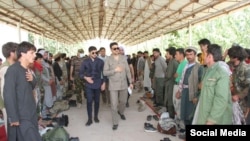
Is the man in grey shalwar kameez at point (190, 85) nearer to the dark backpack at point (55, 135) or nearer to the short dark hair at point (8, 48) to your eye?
the dark backpack at point (55, 135)

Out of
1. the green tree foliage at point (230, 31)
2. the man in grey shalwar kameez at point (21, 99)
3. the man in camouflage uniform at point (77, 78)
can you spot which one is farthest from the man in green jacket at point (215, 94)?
the green tree foliage at point (230, 31)

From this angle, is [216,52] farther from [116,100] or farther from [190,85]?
[116,100]

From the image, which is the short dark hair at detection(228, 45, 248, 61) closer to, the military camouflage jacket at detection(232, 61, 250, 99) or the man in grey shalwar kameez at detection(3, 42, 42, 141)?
the military camouflage jacket at detection(232, 61, 250, 99)

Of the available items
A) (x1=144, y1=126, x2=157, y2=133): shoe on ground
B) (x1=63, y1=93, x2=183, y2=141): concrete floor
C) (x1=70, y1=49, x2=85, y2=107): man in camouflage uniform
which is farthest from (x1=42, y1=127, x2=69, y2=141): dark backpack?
(x1=70, y1=49, x2=85, y2=107): man in camouflage uniform

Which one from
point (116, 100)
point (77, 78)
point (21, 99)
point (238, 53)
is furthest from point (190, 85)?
point (77, 78)

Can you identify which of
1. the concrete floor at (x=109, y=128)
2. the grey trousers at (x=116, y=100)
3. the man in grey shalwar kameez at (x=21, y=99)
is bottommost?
the concrete floor at (x=109, y=128)

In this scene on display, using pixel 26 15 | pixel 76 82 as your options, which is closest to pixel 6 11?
pixel 26 15

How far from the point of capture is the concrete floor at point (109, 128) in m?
4.71

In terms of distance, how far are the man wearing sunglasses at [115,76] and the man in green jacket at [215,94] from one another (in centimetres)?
257

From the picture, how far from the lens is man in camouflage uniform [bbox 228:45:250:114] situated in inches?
134

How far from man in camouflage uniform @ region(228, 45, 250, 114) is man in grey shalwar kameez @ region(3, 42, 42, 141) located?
240 centimetres

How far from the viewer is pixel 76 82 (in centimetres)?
788

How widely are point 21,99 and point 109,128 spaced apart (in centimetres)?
271

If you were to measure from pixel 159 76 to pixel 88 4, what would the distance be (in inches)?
293
